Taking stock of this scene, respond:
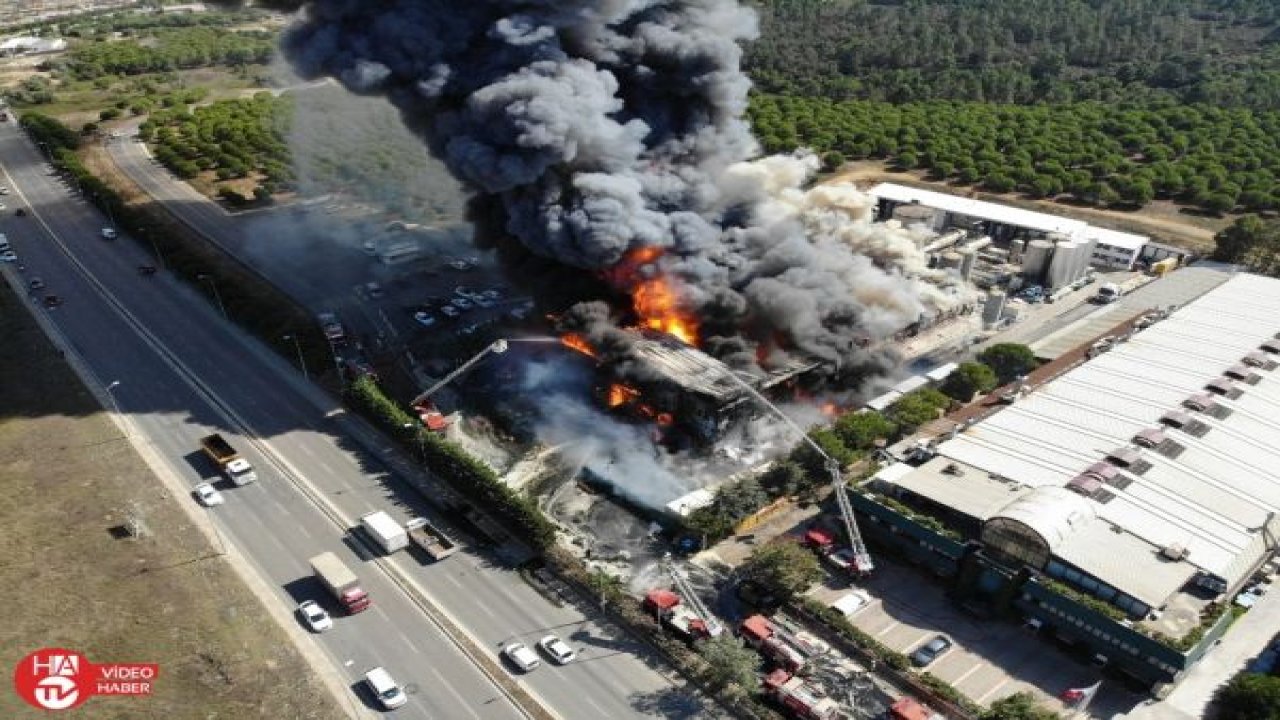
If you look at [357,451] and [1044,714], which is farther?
[357,451]

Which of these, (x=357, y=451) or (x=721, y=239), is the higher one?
(x=721, y=239)

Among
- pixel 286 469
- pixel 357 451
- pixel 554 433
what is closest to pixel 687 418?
pixel 554 433

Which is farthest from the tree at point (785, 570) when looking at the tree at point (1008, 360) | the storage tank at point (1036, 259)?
the storage tank at point (1036, 259)

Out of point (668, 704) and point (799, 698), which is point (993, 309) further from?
point (668, 704)

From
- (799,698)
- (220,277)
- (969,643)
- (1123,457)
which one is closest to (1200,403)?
(1123,457)

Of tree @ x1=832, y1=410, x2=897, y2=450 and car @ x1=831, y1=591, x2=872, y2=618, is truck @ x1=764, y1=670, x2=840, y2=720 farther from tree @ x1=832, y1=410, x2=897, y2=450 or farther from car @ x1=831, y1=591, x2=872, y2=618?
tree @ x1=832, y1=410, x2=897, y2=450

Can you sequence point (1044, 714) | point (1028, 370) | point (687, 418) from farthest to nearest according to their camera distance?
point (1028, 370) → point (687, 418) → point (1044, 714)

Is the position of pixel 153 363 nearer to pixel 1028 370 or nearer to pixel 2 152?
pixel 1028 370

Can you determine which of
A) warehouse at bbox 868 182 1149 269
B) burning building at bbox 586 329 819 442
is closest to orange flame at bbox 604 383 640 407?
burning building at bbox 586 329 819 442
